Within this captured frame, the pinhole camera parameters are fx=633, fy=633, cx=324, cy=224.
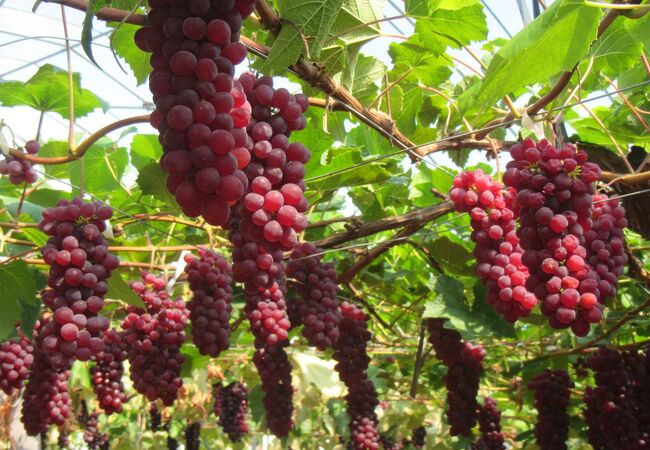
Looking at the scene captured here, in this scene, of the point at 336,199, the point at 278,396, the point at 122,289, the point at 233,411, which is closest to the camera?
the point at 122,289

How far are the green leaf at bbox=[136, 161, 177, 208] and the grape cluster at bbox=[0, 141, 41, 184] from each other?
1.15ft

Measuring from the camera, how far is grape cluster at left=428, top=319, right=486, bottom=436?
2.58 metres

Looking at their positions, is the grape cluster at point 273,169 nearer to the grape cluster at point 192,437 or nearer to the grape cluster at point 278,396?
the grape cluster at point 278,396

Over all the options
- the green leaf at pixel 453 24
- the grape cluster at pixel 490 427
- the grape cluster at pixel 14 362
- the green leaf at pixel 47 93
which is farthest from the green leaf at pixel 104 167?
the grape cluster at pixel 490 427

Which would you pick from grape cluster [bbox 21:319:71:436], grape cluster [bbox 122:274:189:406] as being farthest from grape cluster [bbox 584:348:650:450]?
grape cluster [bbox 21:319:71:436]

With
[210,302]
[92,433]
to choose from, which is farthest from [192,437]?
[210,302]

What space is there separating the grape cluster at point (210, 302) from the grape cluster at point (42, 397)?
0.90 metres

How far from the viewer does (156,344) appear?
2104 millimetres

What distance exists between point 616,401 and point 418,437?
325 centimetres

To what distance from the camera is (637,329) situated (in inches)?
124

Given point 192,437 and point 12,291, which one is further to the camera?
point 192,437

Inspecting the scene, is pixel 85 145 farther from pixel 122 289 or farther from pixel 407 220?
pixel 407 220

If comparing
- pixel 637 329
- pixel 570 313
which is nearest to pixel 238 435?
pixel 637 329

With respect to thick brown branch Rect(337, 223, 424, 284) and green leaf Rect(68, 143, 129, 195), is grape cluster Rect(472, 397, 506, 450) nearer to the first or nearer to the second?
thick brown branch Rect(337, 223, 424, 284)
